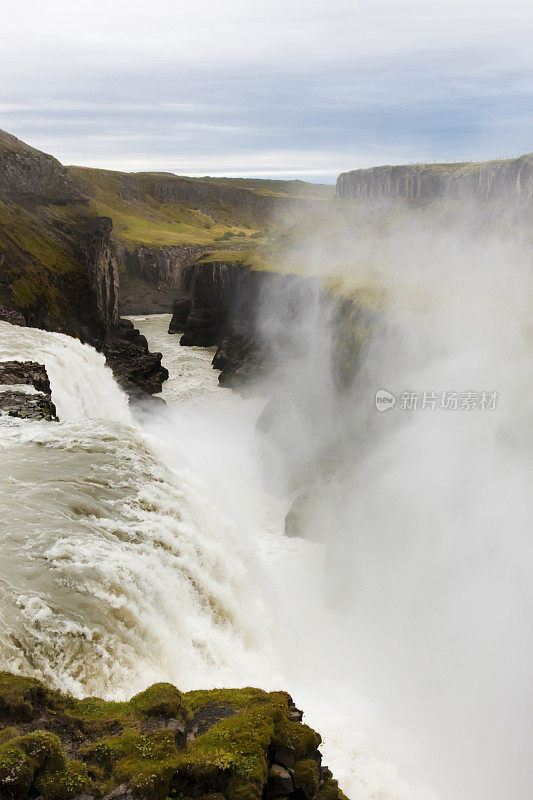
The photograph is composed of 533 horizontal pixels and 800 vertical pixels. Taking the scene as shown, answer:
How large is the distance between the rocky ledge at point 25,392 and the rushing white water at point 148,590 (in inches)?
41.9

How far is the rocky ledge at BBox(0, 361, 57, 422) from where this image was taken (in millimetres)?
22784

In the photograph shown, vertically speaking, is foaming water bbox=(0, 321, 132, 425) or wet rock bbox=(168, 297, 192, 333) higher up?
foaming water bbox=(0, 321, 132, 425)

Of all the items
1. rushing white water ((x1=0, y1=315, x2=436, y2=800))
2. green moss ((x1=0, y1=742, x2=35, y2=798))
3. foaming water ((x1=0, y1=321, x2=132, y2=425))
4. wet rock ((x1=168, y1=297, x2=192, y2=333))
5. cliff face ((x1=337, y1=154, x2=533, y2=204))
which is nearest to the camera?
green moss ((x1=0, y1=742, x2=35, y2=798))

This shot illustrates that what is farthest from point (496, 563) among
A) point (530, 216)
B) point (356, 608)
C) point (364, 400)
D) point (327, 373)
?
point (530, 216)

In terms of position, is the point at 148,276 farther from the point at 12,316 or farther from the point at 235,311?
the point at 12,316

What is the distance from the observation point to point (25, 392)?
2420 cm

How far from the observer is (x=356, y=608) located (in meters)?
23.7

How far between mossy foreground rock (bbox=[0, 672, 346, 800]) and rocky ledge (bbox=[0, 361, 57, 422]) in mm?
13727

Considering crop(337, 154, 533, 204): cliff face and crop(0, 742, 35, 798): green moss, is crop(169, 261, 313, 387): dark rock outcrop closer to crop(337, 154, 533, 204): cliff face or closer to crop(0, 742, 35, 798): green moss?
crop(337, 154, 533, 204): cliff face

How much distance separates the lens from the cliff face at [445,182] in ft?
197

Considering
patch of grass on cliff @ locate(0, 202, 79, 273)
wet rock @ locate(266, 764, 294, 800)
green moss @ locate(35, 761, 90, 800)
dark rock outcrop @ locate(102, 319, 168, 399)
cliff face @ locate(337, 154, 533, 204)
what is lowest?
dark rock outcrop @ locate(102, 319, 168, 399)

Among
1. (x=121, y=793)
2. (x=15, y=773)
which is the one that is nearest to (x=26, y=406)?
(x=15, y=773)

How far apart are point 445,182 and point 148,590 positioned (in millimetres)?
66467

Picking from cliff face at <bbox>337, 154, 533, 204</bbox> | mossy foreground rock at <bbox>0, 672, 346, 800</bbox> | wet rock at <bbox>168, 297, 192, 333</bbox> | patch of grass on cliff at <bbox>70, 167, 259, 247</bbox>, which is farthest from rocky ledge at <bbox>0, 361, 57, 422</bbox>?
patch of grass on cliff at <bbox>70, 167, 259, 247</bbox>
